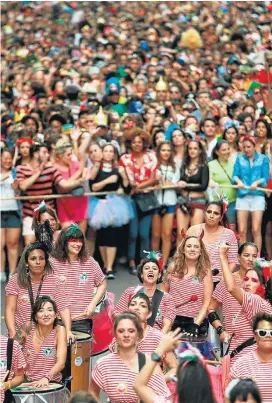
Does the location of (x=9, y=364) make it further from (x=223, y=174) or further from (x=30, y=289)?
(x=223, y=174)

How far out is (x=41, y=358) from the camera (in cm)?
999

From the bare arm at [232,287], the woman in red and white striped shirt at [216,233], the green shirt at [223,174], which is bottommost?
the bare arm at [232,287]

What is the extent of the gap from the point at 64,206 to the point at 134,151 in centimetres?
104

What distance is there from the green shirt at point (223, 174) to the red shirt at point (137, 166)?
0.72 m

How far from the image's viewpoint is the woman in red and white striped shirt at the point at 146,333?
31.3ft

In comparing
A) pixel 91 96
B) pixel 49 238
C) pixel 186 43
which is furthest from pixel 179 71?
Result: pixel 49 238

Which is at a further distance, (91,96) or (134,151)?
(91,96)

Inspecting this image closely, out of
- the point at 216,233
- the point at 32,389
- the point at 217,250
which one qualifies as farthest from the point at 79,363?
the point at 216,233

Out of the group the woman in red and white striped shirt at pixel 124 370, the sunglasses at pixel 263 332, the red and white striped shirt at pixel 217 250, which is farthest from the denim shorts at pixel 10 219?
the sunglasses at pixel 263 332

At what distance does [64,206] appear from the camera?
15.4 m

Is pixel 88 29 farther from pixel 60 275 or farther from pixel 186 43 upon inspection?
pixel 60 275

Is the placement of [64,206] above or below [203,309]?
above

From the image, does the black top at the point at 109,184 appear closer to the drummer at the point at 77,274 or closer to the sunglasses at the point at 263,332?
the drummer at the point at 77,274

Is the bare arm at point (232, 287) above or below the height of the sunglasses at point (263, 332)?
above
